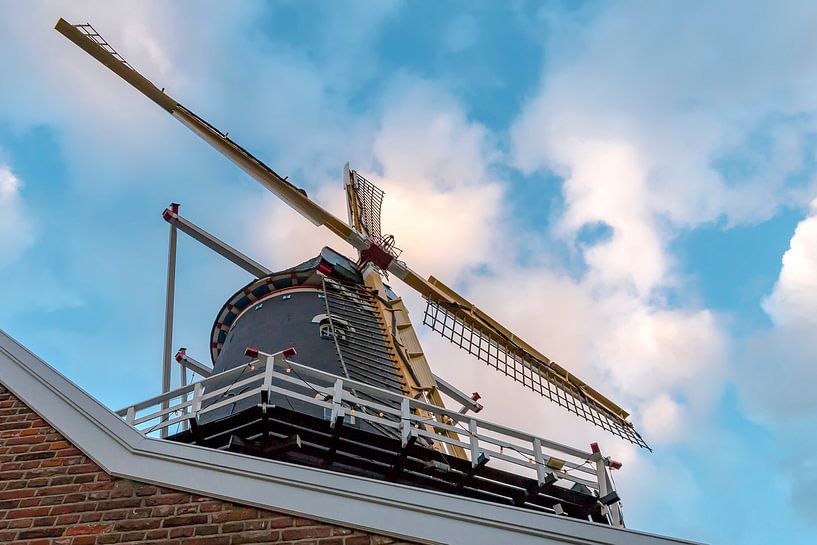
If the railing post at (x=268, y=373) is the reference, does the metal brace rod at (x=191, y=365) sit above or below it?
above

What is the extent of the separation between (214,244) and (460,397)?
590cm

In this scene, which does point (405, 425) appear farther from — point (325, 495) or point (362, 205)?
point (362, 205)

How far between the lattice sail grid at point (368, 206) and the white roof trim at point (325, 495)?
479 inches

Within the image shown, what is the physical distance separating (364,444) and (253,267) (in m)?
7.88

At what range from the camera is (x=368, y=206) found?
64.6 ft

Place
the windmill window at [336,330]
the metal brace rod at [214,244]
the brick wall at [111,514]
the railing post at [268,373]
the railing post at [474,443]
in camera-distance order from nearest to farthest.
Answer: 1. the brick wall at [111,514]
2. the railing post at [268,373]
3. the railing post at [474,443]
4. the windmill window at [336,330]
5. the metal brace rod at [214,244]

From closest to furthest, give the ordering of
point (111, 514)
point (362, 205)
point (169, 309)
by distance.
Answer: point (111, 514), point (169, 309), point (362, 205)

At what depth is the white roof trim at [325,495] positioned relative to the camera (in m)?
5.15

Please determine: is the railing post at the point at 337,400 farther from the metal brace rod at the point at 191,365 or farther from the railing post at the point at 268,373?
the metal brace rod at the point at 191,365

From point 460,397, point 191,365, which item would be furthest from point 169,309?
point 460,397

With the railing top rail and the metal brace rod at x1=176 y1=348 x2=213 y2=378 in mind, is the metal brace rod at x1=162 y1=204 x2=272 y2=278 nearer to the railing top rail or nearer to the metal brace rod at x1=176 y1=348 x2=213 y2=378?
the metal brace rod at x1=176 y1=348 x2=213 y2=378

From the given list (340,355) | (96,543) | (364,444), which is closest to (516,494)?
(364,444)

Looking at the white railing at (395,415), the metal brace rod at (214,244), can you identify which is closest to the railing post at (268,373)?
the white railing at (395,415)

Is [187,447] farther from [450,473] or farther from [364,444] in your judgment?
[450,473]
